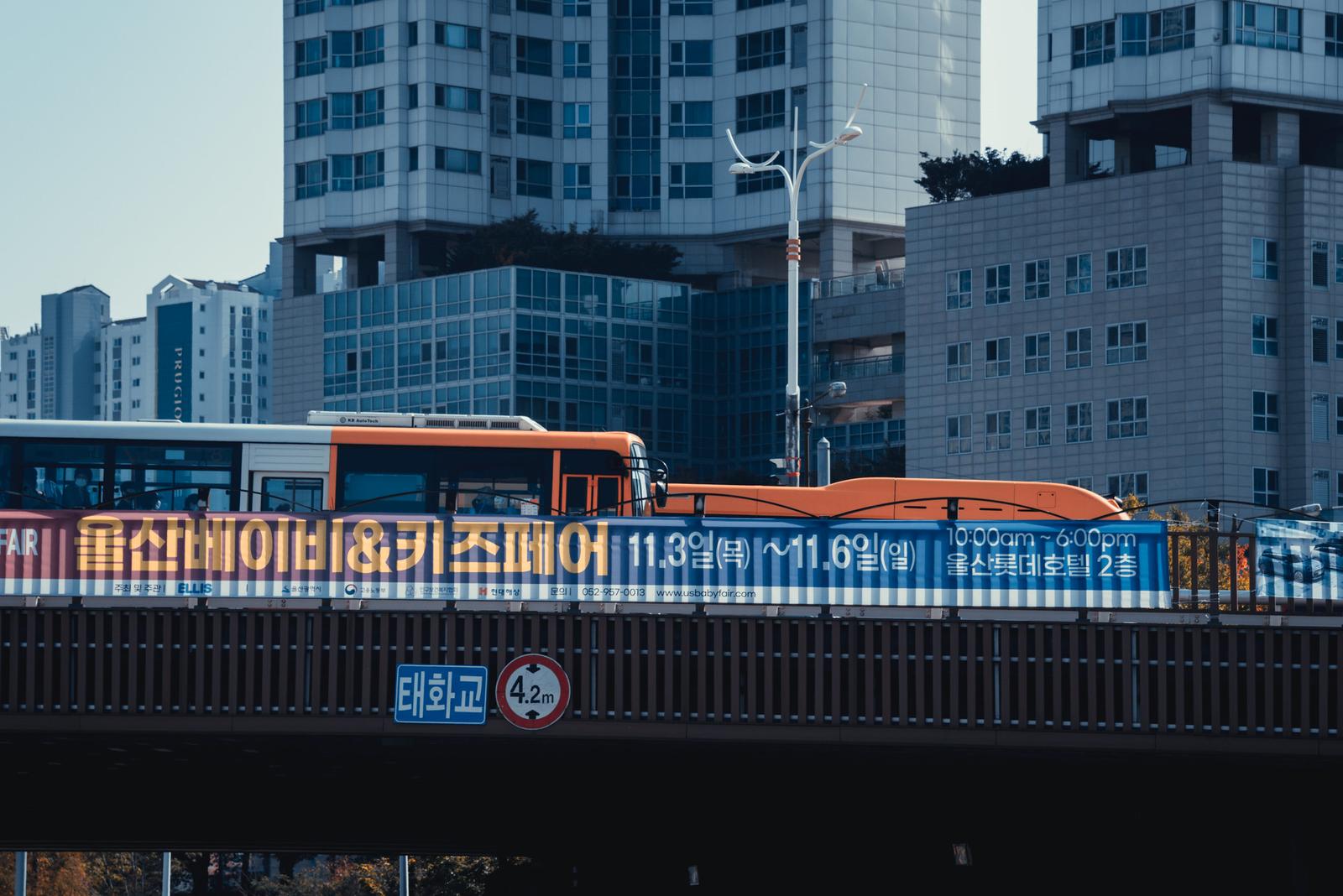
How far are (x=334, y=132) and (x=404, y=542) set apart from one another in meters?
97.1

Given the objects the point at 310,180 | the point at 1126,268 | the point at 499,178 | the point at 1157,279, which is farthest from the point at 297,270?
the point at 1157,279

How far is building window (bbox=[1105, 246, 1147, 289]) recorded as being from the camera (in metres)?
A: 105

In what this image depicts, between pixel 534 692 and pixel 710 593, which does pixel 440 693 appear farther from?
pixel 710 593

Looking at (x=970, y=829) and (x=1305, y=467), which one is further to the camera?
(x=1305, y=467)

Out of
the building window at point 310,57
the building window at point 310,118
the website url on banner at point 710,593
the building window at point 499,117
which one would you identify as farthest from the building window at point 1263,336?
the website url on banner at point 710,593

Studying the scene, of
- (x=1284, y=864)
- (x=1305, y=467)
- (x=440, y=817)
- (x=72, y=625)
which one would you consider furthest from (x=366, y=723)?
(x=1305, y=467)

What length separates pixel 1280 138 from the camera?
106438mm

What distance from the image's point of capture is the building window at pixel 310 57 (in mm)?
135000

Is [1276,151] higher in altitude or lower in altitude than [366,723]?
higher

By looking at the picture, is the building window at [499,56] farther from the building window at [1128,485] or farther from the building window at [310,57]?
the building window at [1128,485]

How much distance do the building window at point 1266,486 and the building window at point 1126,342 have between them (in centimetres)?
772

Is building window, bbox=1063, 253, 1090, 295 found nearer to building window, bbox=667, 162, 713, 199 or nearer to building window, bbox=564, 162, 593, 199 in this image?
building window, bbox=667, 162, 713, 199

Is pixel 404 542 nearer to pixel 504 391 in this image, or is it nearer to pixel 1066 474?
pixel 1066 474

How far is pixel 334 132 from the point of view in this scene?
133 meters
